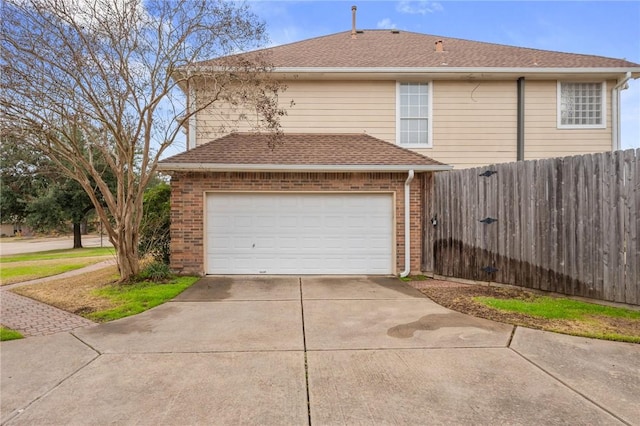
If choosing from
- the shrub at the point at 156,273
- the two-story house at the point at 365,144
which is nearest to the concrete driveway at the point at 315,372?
the shrub at the point at 156,273

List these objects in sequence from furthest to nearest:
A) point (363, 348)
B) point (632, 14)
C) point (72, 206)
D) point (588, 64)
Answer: point (72, 206) < point (588, 64) < point (632, 14) < point (363, 348)

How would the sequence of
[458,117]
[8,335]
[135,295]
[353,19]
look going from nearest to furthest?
[8,335] < [135,295] < [458,117] < [353,19]

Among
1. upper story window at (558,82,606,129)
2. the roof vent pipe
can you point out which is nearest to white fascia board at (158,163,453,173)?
upper story window at (558,82,606,129)

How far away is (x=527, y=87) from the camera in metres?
9.62

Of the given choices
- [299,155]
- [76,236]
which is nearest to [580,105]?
[299,155]

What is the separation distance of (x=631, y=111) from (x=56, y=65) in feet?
50.3

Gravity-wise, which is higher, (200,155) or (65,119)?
(65,119)

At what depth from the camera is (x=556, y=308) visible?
5.46m

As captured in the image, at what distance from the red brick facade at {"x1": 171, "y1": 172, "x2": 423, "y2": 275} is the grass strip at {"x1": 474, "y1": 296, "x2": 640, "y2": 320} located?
8.95 feet

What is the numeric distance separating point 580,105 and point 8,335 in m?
13.5

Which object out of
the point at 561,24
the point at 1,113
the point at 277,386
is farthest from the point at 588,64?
the point at 1,113

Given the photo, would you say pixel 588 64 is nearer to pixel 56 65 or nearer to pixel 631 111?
pixel 631 111

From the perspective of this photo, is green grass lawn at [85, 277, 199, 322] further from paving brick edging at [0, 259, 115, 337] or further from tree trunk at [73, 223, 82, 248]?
tree trunk at [73, 223, 82, 248]

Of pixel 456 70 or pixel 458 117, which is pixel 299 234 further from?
pixel 456 70
